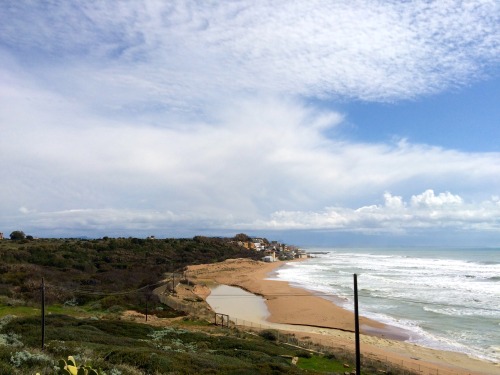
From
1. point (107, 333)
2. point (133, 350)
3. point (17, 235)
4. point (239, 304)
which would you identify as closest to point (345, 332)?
point (239, 304)


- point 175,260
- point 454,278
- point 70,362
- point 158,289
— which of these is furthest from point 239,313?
point 175,260

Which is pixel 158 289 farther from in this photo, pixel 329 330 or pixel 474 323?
pixel 474 323

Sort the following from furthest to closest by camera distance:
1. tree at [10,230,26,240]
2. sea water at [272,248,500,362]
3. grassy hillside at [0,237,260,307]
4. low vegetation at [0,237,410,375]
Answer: tree at [10,230,26,240]
grassy hillside at [0,237,260,307]
sea water at [272,248,500,362]
low vegetation at [0,237,410,375]

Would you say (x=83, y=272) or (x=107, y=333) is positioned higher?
(x=83, y=272)

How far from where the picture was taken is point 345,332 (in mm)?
28953

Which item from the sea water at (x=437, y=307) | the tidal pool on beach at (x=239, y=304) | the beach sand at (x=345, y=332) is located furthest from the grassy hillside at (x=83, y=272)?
the sea water at (x=437, y=307)

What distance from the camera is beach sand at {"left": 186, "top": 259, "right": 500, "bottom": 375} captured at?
2062cm

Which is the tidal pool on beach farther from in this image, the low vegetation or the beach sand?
the low vegetation

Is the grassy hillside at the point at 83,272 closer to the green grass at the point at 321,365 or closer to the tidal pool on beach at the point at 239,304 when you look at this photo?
the tidal pool on beach at the point at 239,304

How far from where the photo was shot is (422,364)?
67.9ft

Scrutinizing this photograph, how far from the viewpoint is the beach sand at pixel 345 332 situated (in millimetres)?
20625

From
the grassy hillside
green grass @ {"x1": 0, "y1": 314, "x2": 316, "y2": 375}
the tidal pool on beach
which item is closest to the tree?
the grassy hillside

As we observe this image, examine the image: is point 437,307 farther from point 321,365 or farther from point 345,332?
point 321,365

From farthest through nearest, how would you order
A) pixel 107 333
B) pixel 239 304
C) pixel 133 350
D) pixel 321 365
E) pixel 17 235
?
1. pixel 17 235
2. pixel 239 304
3. pixel 107 333
4. pixel 321 365
5. pixel 133 350
